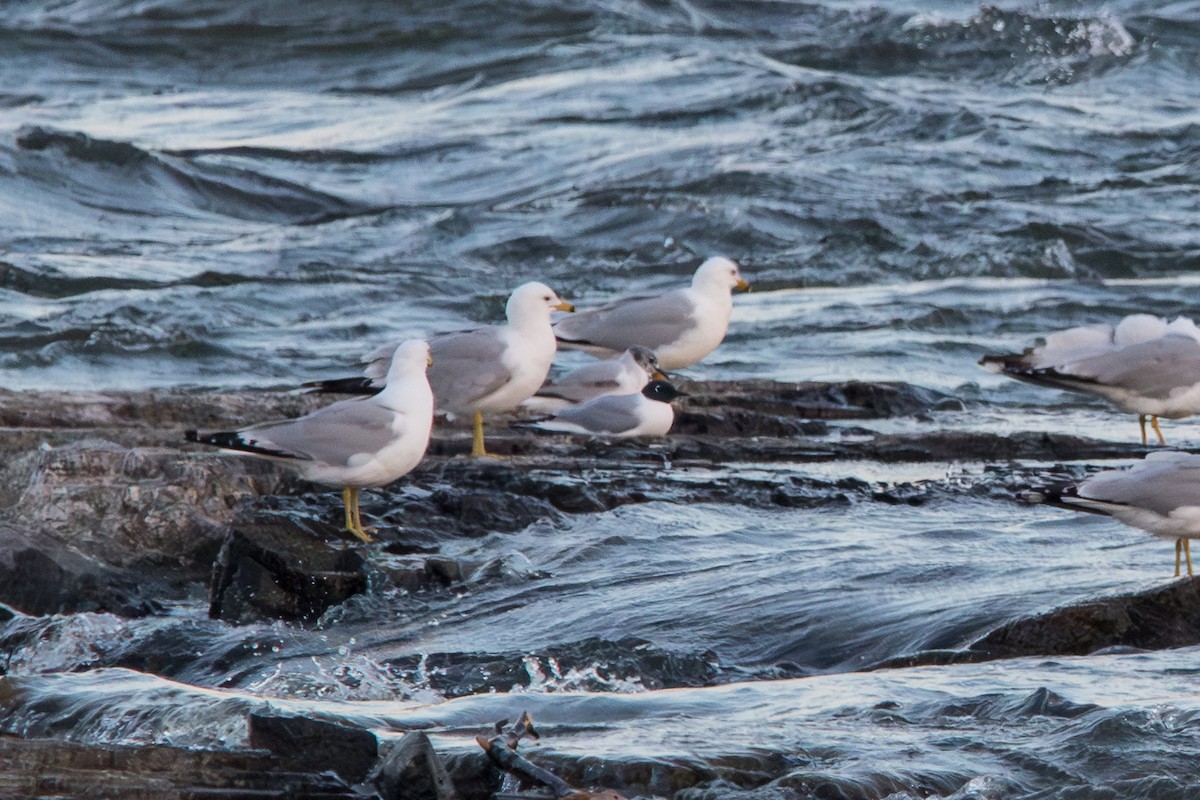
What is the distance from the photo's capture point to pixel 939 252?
15820 mm

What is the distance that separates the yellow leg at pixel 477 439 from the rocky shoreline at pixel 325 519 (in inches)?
5.0

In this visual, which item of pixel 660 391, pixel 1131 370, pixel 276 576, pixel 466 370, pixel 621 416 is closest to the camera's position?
pixel 276 576

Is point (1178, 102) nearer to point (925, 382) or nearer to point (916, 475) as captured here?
point (925, 382)

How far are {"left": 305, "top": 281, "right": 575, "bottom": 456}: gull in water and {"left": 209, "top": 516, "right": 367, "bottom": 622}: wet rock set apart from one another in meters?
1.96

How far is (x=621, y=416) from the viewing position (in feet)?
27.0

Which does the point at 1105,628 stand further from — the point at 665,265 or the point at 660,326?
the point at 665,265

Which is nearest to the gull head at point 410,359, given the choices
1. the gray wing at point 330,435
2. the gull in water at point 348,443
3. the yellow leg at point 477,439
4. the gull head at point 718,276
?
the gull in water at point 348,443

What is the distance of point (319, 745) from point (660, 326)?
6339mm

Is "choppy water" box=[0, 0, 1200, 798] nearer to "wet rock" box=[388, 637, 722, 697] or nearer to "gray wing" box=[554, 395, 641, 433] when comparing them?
"wet rock" box=[388, 637, 722, 697]

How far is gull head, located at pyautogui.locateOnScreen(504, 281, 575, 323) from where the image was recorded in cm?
843

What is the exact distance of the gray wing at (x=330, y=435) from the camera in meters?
6.21

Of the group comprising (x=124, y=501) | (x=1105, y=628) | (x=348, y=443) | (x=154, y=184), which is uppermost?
(x=348, y=443)

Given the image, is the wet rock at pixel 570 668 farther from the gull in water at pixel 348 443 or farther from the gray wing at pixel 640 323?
the gray wing at pixel 640 323

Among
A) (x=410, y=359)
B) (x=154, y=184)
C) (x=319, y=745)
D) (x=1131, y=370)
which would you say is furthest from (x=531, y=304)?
(x=154, y=184)
